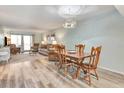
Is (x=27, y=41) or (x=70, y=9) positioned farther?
(x=27, y=41)

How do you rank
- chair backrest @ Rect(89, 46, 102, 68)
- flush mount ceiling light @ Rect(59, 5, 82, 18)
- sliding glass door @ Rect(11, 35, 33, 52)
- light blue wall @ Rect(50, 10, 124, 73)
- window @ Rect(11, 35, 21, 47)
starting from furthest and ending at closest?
sliding glass door @ Rect(11, 35, 33, 52)
window @ Rect(11, 35, 21, 47)
light blue wall @ Rect(50, 10, 124, 73)
flush mount ceiling light @ Rect(59, 5, 82, 18)
chair backrest @ Rect(89, 46, 102, 68)

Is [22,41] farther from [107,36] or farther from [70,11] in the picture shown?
[107,36]

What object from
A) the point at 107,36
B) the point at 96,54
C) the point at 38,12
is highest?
the point at 38,12

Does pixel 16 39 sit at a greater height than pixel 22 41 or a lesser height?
greater

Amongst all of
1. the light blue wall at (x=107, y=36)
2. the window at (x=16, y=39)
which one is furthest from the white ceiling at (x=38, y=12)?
the window at (x=16, y=39)

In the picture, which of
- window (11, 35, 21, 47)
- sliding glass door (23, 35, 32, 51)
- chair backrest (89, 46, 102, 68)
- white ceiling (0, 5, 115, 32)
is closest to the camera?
chair backrest (89, 46, 102, 68)

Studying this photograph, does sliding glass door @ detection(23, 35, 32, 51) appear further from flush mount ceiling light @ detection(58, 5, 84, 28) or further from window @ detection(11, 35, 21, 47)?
flush mount ceiling light @ detection(58, 5, 84, 28)

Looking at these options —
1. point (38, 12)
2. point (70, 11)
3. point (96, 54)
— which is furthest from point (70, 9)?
point (96, 54)

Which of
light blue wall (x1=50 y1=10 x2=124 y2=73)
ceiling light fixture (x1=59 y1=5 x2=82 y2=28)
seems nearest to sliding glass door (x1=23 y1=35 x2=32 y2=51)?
light blue wall (x1=50 y1=10 x2=124 y2=73)

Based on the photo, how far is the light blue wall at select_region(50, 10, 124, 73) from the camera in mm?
4164

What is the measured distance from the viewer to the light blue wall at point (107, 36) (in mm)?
4164

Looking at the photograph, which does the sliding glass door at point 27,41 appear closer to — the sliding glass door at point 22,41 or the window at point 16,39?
the sliding glass door at point 22,41

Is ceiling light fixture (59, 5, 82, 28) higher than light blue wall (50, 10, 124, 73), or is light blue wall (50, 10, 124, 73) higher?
ceiling light fixture (59, 5, 82, 28)

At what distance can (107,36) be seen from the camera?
15.4ft
